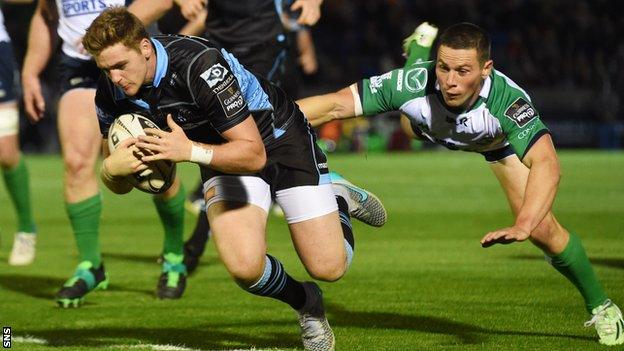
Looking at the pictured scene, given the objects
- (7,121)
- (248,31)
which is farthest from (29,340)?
(248,31)

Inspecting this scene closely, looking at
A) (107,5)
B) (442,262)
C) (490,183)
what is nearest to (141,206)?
(490,183)

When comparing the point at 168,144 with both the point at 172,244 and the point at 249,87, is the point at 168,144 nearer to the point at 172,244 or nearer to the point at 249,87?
the point at 249,87

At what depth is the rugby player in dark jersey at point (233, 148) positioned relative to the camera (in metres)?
Answer: 6.00

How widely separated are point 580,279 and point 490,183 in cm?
1224

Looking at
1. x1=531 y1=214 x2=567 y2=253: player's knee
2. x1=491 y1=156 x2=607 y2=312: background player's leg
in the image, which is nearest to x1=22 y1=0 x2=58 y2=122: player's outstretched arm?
x1=491 y1=156 x2=607 y2=312: background player's leg

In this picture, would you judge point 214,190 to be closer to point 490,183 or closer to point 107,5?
point 107,5

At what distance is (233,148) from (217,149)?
8 cm

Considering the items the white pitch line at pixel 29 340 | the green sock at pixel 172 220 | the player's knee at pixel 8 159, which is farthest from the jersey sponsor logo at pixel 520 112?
the player's knee at pixel 8 159

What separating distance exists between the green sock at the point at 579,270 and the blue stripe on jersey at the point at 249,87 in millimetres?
1799

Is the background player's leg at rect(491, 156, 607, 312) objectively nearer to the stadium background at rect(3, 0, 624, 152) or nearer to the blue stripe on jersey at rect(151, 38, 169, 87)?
the blue stripe on jersey at rect(151, 38, 169, 87)

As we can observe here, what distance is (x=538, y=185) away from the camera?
6.36 metres

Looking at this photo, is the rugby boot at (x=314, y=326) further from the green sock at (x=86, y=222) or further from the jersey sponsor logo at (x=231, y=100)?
the green sock at (x=86, y=222)

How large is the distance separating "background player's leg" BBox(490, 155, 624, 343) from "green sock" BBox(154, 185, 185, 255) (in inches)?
99.8

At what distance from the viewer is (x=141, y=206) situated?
16.6 metres
